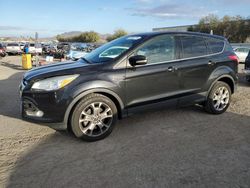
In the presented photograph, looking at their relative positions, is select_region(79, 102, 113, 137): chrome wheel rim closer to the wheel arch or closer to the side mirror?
the wheel arch

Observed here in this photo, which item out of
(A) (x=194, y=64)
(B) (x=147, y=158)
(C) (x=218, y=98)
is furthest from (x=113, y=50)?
(C) (x=218, y=98)

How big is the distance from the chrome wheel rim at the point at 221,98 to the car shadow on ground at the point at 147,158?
63 centimetres

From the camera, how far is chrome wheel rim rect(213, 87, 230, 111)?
562 cm

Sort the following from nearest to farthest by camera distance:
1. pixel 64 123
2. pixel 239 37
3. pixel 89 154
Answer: pixel 89 154 → pixel 64 123 → pixel 239 37

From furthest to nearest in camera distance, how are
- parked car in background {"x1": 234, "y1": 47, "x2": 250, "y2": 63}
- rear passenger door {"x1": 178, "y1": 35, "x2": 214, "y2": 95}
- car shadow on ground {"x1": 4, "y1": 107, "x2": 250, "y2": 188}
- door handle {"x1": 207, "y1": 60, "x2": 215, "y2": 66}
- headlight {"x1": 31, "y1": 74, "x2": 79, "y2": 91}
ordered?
parked car in background {"x1": 234, "y1": 47, "x2": 250, "y2": 63}, door handle {"x1": 207, "y1": 60, "x2": 215, "y2": 66}, rear passenger door {"x1": 178, "y1": 35, "x2": 214, "y2": 95}, headlight {"x1": 31, "y1": 74, "x2": 79, "y2": 91}, car shadow on ground {"x1": 4, "y1": 107, "x2": 250, "y2": 188}

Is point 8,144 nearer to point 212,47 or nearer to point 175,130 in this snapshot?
point 175,130

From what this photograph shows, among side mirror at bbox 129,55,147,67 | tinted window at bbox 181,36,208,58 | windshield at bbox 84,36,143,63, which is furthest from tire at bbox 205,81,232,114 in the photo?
windshield at bbox 84,36,143,63

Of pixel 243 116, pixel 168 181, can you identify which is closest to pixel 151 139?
pixel 168 181

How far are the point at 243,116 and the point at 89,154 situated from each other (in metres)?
3.48

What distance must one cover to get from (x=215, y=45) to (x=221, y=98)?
3.74ft

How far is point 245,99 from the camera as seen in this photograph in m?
7.06

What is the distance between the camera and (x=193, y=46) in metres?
5.27

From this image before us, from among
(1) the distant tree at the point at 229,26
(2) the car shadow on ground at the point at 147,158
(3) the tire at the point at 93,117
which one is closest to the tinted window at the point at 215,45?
(2) the car shadow on ground at the point at 147,158

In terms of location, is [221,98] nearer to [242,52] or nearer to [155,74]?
[155,74]
